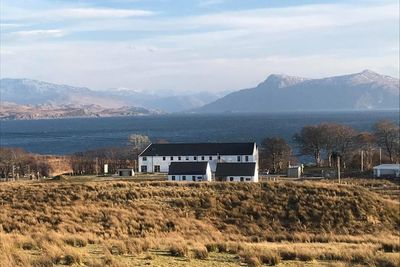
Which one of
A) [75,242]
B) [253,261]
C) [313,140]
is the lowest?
[313,140]

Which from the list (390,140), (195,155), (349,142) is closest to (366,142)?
(349,142)

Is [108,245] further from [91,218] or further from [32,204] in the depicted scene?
[32,204]

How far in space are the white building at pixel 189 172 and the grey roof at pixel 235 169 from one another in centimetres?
129

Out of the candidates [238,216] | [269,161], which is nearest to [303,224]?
[238,216]

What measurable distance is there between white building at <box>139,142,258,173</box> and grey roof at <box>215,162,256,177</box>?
8.71m

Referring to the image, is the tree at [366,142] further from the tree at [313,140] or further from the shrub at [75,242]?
the shrub at [75,242]

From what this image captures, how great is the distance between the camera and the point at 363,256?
15.8 m

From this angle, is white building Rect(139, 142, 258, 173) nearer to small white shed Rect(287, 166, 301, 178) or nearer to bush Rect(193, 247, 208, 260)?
small white shed Rect(287, 166, 301, 178)

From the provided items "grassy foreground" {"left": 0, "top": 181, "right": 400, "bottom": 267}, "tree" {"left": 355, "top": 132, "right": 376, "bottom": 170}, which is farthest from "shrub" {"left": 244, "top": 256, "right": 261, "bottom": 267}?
"tree" {"left": 355, "top": 132, "right": 376, "bottom": 170}

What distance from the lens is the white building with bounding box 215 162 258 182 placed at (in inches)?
2190

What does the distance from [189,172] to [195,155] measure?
11004 mm

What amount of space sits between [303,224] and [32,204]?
18998 millimetres

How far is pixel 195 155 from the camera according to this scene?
68875 millimetres

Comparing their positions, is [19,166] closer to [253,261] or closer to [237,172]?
[237,172]
